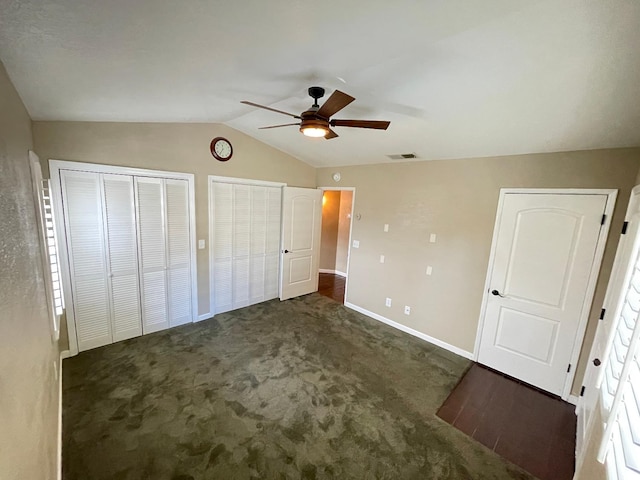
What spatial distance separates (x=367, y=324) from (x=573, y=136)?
10.2ft

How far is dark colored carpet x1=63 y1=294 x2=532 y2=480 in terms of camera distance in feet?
5.83

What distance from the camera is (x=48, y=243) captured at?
6.72 ft

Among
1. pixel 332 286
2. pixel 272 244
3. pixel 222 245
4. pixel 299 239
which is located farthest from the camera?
pixel 332 286

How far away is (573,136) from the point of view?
7.13 ft

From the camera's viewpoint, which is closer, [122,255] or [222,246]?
[122,255]

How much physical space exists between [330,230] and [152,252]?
4096mm

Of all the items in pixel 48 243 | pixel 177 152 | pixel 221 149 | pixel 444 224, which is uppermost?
pixel 221 149

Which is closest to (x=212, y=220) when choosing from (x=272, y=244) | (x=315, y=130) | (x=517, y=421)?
(x=272, y=244)

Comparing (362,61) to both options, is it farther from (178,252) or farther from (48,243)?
(178,252)

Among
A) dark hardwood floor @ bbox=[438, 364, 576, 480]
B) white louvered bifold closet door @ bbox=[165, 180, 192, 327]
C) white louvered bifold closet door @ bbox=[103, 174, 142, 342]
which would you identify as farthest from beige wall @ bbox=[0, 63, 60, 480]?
dark hardwood floor @ bbox=[438, 364, 576, 480]

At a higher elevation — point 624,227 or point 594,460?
point 624,227

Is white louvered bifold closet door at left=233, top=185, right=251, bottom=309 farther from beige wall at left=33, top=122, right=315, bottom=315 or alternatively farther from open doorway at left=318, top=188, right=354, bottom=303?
open doorway at left=318, top=188, right=354, bottom=303

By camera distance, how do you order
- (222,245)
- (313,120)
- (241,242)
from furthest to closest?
(241,242), (222,245), (313,120)

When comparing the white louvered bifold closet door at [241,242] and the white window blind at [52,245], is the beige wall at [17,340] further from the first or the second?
the white louvered bifold closet door at [241,242]
